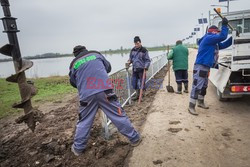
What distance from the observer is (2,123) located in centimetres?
516

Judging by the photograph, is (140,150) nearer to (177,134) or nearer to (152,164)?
(152,164)

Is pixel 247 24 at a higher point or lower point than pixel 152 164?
higher

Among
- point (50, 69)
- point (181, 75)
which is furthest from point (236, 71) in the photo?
→ point (50, 69)

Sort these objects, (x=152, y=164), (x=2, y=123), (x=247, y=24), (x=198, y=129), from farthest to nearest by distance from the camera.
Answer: (x=247, y=24), (x=2, y=123), (x=198, y=129), (x=152, y=164)

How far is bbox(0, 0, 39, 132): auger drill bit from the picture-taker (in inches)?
86.4

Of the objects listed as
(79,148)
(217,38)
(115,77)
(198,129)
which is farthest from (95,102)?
(217,38)

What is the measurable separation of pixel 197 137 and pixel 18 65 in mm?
3006

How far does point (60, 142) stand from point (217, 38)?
3640 mm

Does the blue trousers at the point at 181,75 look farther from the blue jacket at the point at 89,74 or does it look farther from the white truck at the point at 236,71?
the blue jacket at the point at 89,74

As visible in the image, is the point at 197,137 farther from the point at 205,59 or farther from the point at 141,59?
the point at 141,59

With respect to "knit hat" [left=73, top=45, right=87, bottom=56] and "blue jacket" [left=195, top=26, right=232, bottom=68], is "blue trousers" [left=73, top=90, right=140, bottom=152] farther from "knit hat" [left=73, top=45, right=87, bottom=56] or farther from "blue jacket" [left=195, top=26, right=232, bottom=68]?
"blue jacket" [left=195, top=26, right=232, bottom=68]

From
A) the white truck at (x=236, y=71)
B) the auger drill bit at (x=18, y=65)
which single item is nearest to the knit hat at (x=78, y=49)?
the auger drill bit at (x=18, y=65)

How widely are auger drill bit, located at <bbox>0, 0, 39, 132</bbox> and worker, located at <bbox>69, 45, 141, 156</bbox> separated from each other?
633 millimetres

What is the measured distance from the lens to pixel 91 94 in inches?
103
